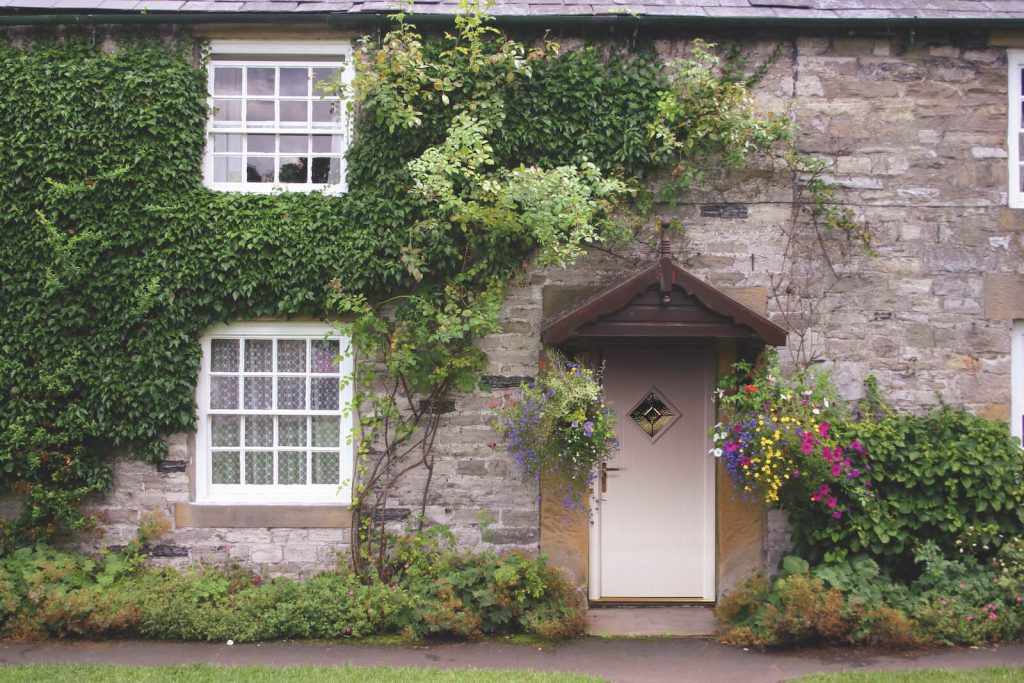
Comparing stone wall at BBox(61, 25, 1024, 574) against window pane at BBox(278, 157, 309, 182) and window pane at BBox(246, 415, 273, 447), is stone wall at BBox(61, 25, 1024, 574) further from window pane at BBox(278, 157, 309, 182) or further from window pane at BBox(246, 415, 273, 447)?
window pane at BBox(278, 157, 309, 182)

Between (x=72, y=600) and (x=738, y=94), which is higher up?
(x=738, y=94)

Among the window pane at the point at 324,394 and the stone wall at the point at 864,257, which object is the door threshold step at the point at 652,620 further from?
the window pane at the point at 324,394

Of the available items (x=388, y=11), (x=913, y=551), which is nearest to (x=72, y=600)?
(x=388, y=11)

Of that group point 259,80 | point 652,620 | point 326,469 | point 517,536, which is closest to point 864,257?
point 652,620

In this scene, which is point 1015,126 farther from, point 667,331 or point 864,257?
point 667,331

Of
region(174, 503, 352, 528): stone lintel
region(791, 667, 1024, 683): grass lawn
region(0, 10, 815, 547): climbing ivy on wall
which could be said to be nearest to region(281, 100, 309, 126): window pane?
region(0, 10, 815, 547): climbing ivy on wall

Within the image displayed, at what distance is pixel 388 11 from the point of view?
640cm

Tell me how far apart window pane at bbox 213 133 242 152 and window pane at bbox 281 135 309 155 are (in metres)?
0.38

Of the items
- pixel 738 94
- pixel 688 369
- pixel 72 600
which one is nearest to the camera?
pixel 72 600

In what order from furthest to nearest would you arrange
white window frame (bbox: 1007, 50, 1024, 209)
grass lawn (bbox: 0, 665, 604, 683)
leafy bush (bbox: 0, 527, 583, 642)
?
1. white window frame (bbox: 1007, 50, 1024, 209)
2. leafy bush (bbox: 0, 527, 583, 642)
3. grass lawn (bbox: 0, 665, 604, 683)

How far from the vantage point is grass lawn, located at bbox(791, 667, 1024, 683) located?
5086 millimetres

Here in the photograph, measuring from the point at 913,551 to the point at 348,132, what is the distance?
5711 millimetres

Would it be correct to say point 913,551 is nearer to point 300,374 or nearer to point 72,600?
point 300,374

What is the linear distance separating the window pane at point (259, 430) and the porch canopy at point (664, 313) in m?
2.55
